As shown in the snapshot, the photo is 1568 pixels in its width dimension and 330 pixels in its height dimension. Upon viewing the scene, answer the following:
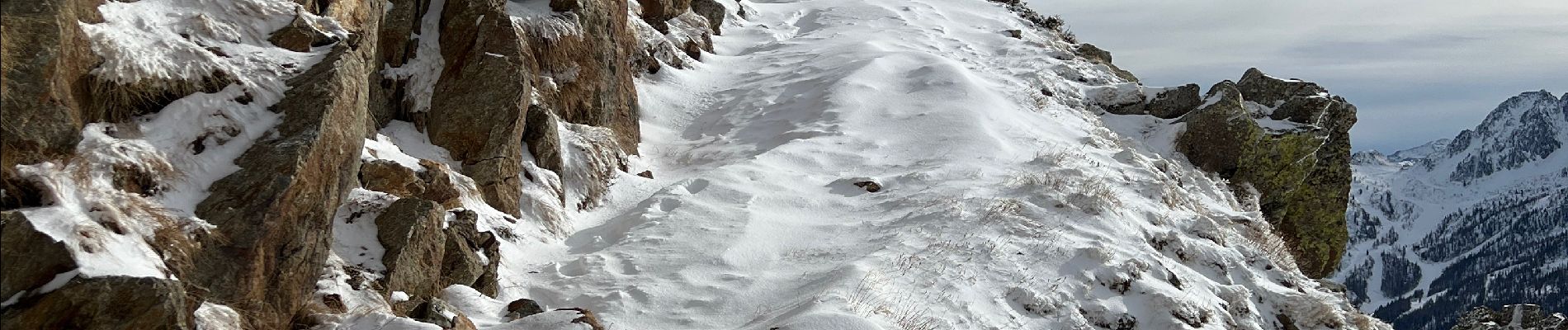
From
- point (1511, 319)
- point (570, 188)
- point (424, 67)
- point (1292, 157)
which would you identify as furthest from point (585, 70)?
point (1511, 319)

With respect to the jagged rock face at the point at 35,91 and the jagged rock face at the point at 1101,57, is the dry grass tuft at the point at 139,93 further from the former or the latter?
the jagged rock face at the point at 1101,57

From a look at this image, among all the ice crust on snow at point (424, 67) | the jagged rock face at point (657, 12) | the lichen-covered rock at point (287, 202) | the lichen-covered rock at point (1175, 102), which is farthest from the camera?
the jagged rock face at point (657, 12)

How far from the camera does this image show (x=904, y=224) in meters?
13.1

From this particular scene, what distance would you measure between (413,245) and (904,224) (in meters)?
6.16

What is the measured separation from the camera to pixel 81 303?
6117 millimetres

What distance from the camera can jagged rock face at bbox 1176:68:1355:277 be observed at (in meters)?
19.7

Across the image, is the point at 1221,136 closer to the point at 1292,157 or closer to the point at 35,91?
the point at 1292,157

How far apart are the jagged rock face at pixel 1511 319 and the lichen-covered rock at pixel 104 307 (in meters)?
25.8

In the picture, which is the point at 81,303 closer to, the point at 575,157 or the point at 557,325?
the point at 557,325

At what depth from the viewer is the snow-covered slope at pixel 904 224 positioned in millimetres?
10750

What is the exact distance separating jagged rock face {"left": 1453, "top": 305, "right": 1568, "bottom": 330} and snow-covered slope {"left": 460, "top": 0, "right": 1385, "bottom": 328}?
9581 mm

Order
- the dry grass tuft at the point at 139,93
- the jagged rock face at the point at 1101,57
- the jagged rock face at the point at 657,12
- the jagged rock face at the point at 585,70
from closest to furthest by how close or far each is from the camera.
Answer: the dry grass tuft at the point at 139,93, the jagged rock face at the point at 585,70, the jagged rock face at the point at 657,12, the jagged rock face at the point at 1101,57

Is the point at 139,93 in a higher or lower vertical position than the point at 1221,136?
higher

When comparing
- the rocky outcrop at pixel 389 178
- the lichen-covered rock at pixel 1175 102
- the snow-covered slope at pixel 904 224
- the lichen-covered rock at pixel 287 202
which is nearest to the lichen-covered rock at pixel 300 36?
the lichen-covered rock at pixel 287 202
